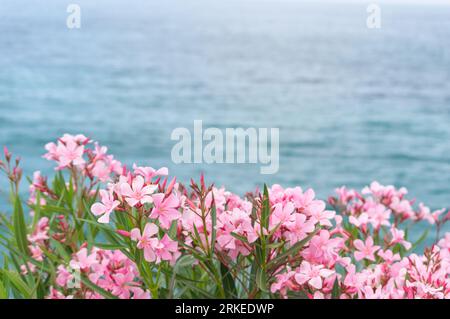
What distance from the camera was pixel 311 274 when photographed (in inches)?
40.4

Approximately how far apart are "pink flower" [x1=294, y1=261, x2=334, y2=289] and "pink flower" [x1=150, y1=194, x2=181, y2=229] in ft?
0.68

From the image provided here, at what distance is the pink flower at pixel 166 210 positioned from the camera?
0.99 metres

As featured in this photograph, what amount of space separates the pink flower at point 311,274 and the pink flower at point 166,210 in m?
0.21

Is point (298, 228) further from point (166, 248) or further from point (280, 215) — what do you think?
point (166, 248)

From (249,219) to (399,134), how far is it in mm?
16638

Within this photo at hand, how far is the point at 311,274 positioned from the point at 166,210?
0.24m

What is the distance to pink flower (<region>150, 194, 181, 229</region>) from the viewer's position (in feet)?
3.24

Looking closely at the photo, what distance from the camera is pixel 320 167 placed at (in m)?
15.1

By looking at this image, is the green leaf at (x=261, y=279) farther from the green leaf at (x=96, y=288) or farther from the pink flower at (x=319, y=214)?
the green leaf at (x=96, y=288)

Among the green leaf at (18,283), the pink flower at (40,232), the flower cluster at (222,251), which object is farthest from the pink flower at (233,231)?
the pink flower at (40,232)

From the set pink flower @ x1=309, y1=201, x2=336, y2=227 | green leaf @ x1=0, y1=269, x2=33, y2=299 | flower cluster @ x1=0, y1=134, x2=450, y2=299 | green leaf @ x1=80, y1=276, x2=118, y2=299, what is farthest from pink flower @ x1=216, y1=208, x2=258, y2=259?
green leaf @ x1=0, y1=269, x2=33, y2=299
